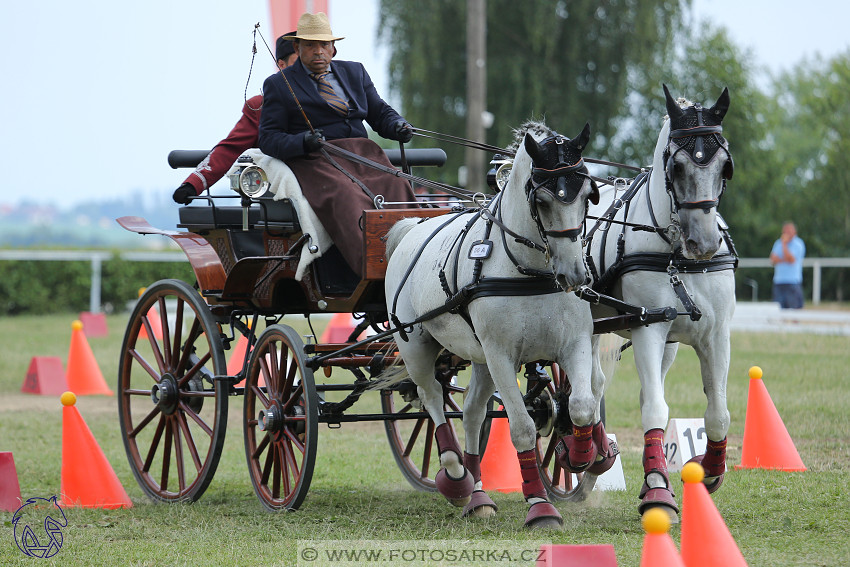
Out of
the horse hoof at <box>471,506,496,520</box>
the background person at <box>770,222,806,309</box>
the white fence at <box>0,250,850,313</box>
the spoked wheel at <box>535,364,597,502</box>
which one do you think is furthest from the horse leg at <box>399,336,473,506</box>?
the white fence at <box>0,250,850,313</box>

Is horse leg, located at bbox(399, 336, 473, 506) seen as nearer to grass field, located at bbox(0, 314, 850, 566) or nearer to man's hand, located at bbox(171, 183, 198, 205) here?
grass field, located at bbox(0, 314, 850, 566)

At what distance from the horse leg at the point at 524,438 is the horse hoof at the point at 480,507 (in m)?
0.52

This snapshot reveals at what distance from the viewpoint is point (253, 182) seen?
20.4ft

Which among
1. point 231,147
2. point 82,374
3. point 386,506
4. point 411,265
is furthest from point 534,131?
point 82,374

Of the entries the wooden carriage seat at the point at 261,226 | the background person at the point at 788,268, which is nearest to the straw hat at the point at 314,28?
the wooden carriage seat at the point at 261,226

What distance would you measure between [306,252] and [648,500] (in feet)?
7.82

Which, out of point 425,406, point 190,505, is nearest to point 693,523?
point 425,406

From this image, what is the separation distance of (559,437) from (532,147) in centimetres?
215

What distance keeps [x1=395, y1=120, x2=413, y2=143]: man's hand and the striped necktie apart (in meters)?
0.33

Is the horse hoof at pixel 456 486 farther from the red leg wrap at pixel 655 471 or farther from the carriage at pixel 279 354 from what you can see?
the red leg wrap at pixel 655 471

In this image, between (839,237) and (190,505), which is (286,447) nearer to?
(190,505)

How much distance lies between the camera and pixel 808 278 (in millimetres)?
24984

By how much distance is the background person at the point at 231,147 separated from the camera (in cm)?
658

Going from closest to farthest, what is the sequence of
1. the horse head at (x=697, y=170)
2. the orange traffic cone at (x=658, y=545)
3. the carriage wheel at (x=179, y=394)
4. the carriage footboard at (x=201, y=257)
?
1. the orange traffic cone at (x=658, y=545)
2. the horse head at (x=697, y=170)
3. the carriage wheel at (x=179, y=394)
4. the carriage footboard at (x=201, y=257)
